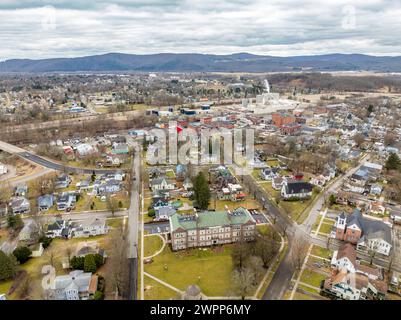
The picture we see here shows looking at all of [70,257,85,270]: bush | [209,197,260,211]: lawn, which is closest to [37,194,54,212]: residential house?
[70,257,85,270]: bush

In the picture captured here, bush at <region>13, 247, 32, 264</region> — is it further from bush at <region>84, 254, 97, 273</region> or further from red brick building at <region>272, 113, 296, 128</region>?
red brick building at <region>272, 113, 296, 128</region>

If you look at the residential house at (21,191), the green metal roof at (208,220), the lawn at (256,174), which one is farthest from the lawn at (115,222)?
the lawn at (256,174)

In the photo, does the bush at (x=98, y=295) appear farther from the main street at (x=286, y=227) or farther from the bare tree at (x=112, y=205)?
the bare tree at (x=112, y=205)

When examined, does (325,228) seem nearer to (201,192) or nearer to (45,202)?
(201,192)

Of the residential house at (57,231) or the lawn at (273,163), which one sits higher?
the lawn at (273,163)

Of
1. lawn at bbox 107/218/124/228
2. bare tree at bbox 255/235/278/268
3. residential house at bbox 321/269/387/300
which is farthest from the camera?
lawn at bbox 107/218/124/228

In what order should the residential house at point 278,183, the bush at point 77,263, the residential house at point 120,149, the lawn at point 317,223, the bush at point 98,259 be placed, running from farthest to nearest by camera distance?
the residential house at point 120,149
the residential house at point 278,183
the lawn at point 317,223
the bush at point 98,259
the bush at point 77,263
